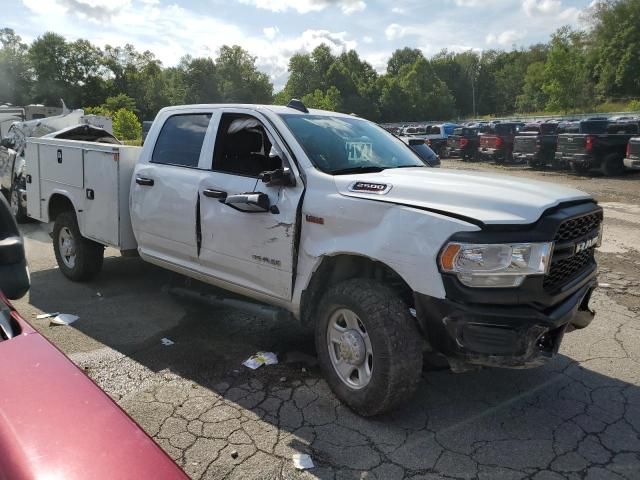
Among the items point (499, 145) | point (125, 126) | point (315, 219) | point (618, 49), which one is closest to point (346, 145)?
point (315, 219)

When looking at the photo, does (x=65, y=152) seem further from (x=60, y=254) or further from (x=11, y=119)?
(x=11, y=119)

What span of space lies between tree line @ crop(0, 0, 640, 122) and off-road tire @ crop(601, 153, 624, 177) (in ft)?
119

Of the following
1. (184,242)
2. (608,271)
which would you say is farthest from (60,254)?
(608,271)

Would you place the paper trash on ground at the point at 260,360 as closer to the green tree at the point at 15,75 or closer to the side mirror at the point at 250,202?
the side mirror at the point at 250,202

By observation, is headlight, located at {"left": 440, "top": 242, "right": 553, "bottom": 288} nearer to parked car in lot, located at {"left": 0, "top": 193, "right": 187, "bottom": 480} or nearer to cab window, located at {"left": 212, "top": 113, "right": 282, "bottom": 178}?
cab window, located at {"left": 212, "top": 113, "right": 282, "bottom": 178}

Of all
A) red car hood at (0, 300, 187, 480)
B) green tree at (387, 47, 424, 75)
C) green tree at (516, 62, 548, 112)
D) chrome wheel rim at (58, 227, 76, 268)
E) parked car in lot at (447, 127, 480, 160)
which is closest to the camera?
red car hood at (0, 300, 187, 480)

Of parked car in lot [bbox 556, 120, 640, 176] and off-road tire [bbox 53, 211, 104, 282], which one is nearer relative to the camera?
off-road tire [bbox 53, 211, 104, 282]

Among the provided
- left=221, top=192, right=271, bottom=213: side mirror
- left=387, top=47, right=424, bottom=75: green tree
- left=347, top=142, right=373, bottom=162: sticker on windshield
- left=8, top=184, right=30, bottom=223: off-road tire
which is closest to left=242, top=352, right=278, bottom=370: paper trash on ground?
left=221, top=192, right=271, bottom=213: side mirror

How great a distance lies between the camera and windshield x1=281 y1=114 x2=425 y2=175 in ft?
12.7

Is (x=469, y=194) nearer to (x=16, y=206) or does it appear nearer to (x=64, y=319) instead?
(x=64, y=319)

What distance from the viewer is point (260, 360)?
4195 mm

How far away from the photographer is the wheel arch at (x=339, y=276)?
3469mm

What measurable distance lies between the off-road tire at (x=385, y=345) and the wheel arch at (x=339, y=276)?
190 millimetres

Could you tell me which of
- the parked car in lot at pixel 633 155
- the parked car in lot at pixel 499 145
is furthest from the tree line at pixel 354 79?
the parked car in lot at pixel 633 155
